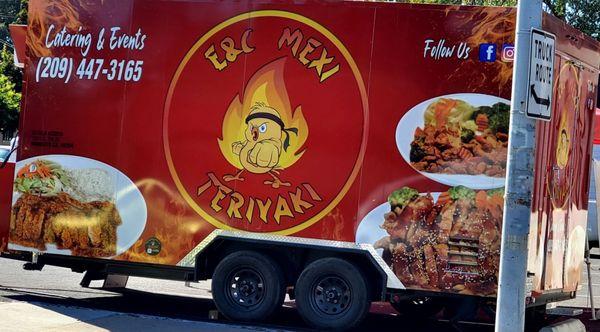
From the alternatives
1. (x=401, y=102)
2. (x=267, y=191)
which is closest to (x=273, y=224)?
(x=267, y=191)

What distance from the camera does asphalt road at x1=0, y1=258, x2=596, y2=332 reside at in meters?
10.7

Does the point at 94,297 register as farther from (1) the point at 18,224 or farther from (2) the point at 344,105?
(2) the point at 344,105

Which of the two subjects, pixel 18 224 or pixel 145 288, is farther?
pixel 145 288

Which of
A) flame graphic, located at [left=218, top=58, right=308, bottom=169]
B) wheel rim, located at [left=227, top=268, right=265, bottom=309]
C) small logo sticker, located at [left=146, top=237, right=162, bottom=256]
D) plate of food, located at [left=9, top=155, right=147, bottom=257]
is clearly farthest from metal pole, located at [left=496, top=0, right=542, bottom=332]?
plate of food, located at [left=9, top=155, right=147, bottom=257]

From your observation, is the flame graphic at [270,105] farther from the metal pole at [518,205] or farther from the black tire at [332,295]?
the metal pole at [518,205]

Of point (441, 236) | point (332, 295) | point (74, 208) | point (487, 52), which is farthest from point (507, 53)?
point (74, 208)

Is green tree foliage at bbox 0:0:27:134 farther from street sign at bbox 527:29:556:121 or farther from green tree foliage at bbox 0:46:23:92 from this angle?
street sign at bbox 527:29:556:121

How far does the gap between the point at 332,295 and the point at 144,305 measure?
9.38 feet

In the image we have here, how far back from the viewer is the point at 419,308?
12016 mm

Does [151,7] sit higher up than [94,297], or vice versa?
[151,7]

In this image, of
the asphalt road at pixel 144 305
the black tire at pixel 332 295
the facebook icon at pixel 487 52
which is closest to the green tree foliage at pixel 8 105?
the asphalt road at pixel 144 305

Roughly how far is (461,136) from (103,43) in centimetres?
430

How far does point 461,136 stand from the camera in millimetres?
9969

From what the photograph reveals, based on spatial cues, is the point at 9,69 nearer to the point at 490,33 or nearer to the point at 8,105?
the point at 8,105
